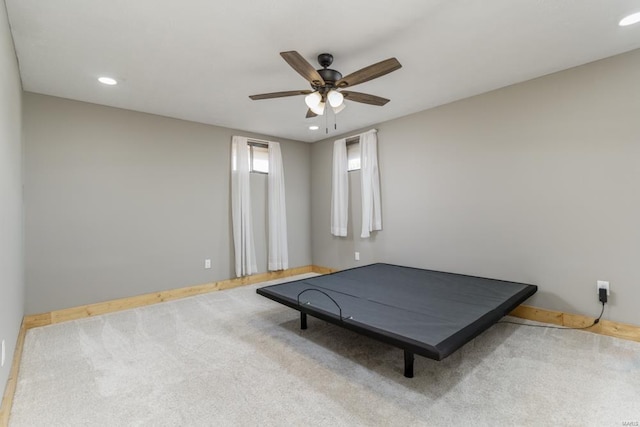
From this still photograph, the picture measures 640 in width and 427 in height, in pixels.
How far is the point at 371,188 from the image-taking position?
4391 mm

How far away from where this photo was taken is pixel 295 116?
399 centimetres

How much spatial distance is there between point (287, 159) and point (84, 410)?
13.5 feet

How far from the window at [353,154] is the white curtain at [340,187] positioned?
86mm

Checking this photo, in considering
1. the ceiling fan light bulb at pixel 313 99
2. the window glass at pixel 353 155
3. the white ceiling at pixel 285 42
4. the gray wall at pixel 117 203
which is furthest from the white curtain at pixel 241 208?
the ceiling fan light bulb at pixel 313 99

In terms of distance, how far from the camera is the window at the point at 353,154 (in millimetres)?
4770

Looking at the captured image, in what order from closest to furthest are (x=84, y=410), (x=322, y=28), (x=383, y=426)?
(x=383, y=426)
(x=84, y=410)
(x=322, y=28)

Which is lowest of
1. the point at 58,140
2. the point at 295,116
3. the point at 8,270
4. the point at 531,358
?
the point at 531,358

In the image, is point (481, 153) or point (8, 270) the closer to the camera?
point (8, 270)

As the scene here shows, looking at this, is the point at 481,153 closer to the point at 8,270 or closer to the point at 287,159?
the point at 287,159

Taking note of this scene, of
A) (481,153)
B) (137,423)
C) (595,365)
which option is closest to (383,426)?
(137,423)

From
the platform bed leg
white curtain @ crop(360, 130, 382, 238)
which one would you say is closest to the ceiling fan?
white curtain @ crop(360, 130, 382, 238)

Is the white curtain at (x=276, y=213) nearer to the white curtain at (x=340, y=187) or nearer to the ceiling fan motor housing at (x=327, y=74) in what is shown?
the white curtain at (x=340, y=187)

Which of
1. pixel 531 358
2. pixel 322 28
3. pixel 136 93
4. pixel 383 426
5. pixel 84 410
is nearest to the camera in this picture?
pixel 383 426

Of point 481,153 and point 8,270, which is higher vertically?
point 481,153
